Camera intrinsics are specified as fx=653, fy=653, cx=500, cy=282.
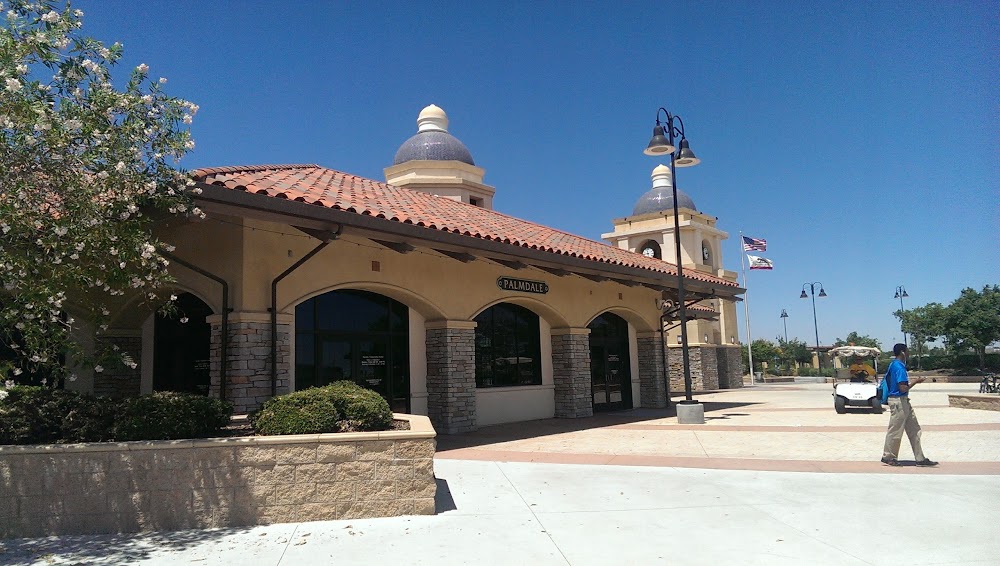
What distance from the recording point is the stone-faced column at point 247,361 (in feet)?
32.4

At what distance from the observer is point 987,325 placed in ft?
146

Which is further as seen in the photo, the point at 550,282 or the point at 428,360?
the point at 550,282

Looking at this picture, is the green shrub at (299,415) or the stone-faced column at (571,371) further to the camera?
the stone-faced column at (571,371)

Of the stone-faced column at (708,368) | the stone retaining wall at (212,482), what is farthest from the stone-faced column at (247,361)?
the stone-faced column at (708,368)

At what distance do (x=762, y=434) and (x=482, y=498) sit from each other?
8.13 meters

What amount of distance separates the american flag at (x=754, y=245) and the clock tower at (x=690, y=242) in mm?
1248

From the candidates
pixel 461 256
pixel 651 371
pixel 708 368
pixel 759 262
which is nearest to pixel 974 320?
pixel 759 262

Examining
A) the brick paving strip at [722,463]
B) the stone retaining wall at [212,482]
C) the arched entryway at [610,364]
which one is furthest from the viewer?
the arched entryway at [610,364]

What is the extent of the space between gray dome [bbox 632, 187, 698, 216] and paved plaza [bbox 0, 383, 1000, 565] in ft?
83.9

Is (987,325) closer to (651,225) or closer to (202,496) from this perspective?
(651,225)

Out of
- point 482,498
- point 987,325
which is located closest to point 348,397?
point 482,498

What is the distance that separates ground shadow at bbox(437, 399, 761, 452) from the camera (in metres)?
13.1

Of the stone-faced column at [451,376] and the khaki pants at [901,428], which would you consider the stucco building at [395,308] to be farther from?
the khaki pants at [901,428]

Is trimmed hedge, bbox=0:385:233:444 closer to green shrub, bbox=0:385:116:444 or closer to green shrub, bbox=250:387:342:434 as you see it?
green shrub, bbox=0:385:116:444
